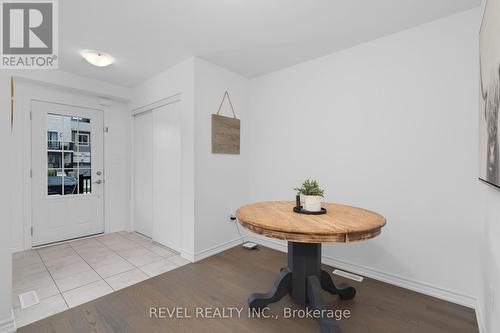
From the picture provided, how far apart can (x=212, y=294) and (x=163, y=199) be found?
1670 mm

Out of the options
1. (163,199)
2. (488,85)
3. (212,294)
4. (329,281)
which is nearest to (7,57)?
(163,199)

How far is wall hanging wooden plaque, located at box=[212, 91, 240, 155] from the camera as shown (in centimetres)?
293

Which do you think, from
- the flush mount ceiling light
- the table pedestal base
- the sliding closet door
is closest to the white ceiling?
the flush mount ceiling light

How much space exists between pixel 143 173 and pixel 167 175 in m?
0.78

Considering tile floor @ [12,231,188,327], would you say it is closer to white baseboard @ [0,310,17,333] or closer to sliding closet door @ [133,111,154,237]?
white baseboard @ [0,310,17,333]

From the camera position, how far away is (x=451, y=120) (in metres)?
1.91

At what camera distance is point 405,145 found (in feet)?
6.98

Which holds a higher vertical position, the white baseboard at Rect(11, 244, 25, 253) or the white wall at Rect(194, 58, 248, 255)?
the white wall at Rect(194, 58, 248, 255)

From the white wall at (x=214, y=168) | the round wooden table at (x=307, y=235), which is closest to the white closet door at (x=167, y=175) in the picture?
the white wall at (x=214, y=168)

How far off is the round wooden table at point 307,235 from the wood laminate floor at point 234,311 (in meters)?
0.14

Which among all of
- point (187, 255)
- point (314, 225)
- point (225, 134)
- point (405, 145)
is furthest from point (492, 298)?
point (225, 134)

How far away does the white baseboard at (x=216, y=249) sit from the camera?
2742mm

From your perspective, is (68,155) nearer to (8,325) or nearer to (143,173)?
(143,173)

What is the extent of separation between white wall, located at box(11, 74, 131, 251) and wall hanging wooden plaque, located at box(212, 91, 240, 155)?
1950 millimetres
